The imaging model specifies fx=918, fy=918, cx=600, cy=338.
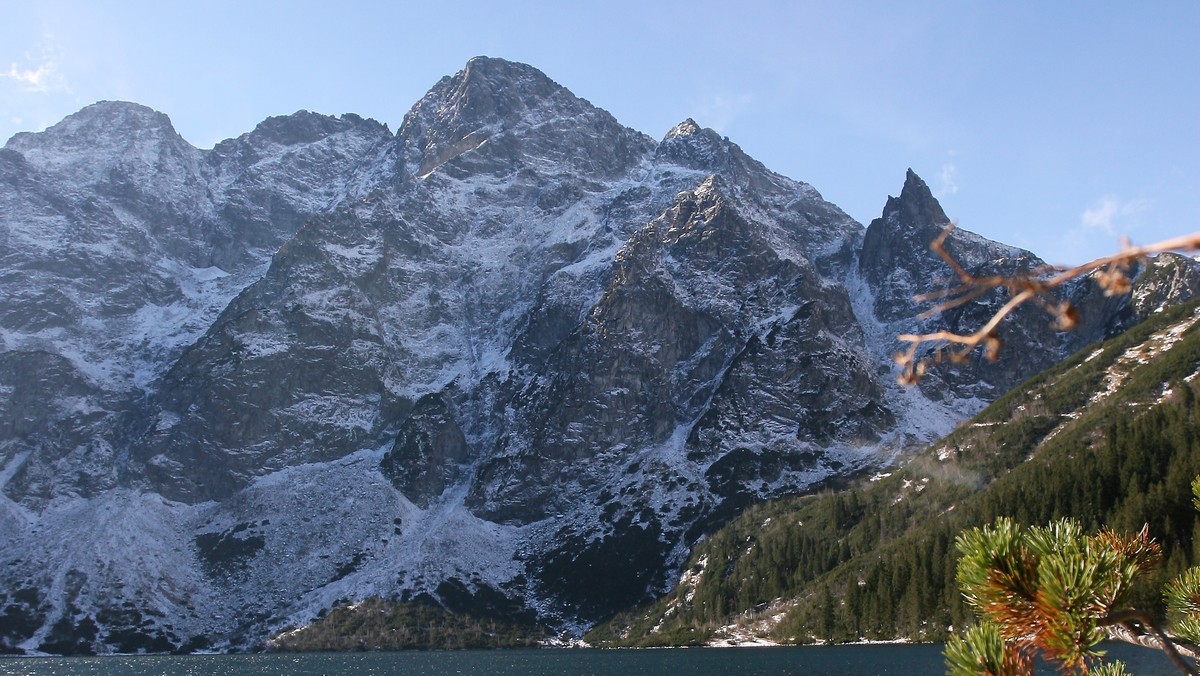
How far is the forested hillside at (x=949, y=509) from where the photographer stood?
421 feet

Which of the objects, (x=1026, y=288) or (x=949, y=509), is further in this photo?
(x=949, y=509)

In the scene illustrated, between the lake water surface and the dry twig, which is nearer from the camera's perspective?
the dry twig

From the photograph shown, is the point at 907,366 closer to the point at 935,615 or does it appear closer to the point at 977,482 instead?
the point at 935,615

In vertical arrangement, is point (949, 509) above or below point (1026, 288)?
above

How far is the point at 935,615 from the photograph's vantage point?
12838cm

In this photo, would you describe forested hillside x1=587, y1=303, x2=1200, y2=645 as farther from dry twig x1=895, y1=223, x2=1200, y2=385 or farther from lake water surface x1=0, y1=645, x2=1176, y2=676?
dry twig x1=895, y1=223, x2=1200, y2=385

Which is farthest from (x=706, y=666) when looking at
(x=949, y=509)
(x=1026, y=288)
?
(x=1026, y=288)

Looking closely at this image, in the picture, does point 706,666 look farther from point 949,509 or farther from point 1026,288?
point 1026,288

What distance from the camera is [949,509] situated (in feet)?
521

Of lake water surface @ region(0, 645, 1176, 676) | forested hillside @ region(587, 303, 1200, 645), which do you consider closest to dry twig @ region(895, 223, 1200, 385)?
lake water surface @ region(0, 645, 1176, 676)

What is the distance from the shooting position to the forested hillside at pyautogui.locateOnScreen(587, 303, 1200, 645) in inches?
5049

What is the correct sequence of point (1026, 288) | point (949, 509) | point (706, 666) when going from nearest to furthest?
point (1026, 288) < point (706, 666) < point (949, 509)

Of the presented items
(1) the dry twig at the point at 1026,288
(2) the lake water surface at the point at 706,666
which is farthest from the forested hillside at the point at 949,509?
(1) the dry twig at the point at 1026,288

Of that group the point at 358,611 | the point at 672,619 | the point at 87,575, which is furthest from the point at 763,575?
the point at 87,575
